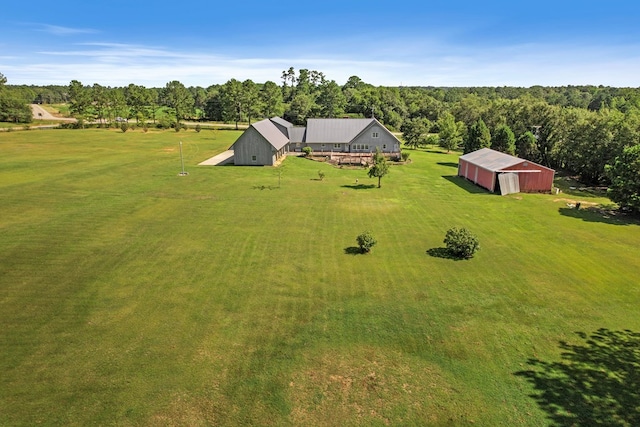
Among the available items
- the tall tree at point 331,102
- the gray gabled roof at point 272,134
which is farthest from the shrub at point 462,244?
the tall tree at point 331,102

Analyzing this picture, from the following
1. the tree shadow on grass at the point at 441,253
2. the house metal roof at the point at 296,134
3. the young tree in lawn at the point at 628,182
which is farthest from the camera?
the house metal roof at the point at 296,134

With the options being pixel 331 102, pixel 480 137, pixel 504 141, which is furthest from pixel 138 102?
pixel 504 141

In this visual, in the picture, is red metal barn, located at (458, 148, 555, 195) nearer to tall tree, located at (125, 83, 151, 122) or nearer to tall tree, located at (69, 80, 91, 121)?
tall tree, located at (125, 83, 151, 122)

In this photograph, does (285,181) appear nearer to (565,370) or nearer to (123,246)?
(123,246)

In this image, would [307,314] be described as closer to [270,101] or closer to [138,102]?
[270,101]

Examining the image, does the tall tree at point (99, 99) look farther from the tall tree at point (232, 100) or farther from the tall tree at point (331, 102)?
the tall tree at point (331, 102)

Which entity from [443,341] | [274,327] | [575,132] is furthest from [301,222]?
[575,132]
